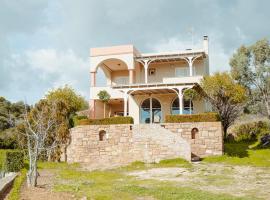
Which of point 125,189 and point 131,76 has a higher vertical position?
point 131,76

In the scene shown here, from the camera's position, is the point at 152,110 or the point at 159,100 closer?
the point at 159,100

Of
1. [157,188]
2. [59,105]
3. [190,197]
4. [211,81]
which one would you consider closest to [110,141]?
[59,105]

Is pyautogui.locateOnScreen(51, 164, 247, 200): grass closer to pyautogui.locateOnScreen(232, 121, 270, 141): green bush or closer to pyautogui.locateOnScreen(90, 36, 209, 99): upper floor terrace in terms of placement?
pyautogui.locateOnScreen(90, 36, 209, 99): upper floor terrace

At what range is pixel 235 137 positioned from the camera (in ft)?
122

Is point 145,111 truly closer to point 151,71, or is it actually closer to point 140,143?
point 151,71

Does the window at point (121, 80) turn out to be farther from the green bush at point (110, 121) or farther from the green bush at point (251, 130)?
the green bush at point (251, 130)

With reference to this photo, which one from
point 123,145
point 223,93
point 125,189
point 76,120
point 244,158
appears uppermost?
point 223,93

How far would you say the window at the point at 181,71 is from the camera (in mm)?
36969

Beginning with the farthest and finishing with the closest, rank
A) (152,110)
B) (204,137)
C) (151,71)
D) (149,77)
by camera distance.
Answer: (151,71), (149,77), (152,110), (204,137)

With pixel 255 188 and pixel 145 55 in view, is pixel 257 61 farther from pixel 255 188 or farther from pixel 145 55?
pixel 255 188

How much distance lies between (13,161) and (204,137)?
13.3 m

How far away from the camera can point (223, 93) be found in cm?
3164

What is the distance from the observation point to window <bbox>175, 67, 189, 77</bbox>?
121 ft

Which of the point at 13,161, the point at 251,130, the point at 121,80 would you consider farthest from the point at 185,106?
the point at 13,161
